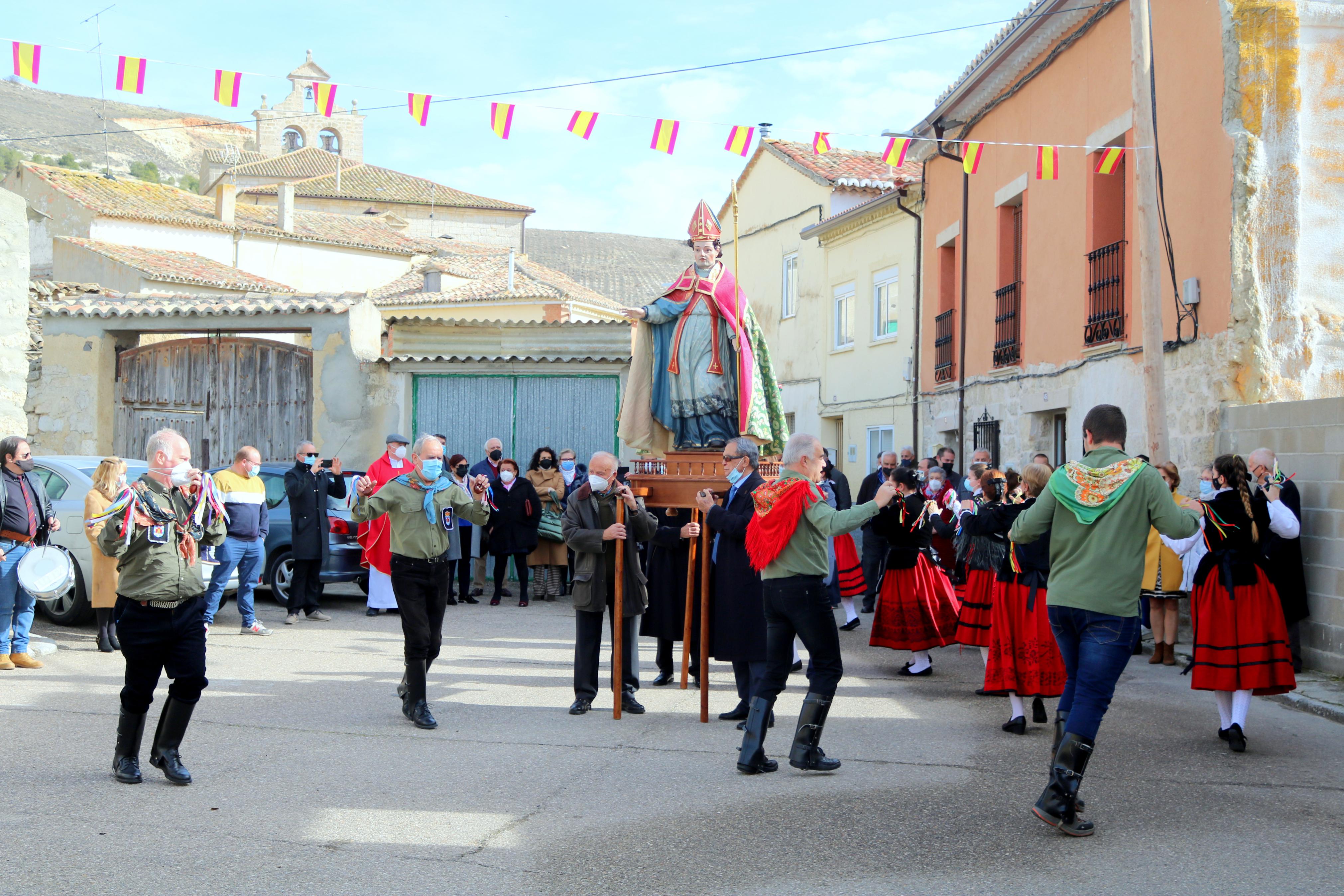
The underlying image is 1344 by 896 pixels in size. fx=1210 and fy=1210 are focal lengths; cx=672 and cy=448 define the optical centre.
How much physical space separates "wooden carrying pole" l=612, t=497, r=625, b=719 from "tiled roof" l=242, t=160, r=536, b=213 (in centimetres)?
4096

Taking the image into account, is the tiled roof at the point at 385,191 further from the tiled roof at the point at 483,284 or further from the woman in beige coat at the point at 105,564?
the woman in beige coat at the point at 105,564

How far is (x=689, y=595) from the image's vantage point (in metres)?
7.82

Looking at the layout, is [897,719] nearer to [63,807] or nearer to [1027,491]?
[1027,491]

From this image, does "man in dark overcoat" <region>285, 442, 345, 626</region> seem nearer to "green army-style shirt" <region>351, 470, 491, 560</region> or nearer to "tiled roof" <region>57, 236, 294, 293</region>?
"green army-style shirt" <region>351, 470, 491, 560</region>

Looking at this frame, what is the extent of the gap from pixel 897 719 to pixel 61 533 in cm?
769

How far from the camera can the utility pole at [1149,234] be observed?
10.1 metres

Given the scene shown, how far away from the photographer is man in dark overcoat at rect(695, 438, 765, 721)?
700 centimetres

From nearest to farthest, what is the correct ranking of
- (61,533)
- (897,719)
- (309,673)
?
(897,719) → (309,673) → (61,533)

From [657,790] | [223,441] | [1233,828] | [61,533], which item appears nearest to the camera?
[1233,828]

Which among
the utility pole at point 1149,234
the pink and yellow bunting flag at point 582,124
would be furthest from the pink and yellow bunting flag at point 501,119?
the utility pole at point 1149,234

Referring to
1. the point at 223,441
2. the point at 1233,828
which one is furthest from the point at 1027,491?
the point at 223,441

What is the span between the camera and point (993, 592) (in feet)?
25.7

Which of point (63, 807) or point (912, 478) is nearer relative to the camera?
point (63, 807)

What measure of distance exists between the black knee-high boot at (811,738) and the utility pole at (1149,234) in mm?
5170
